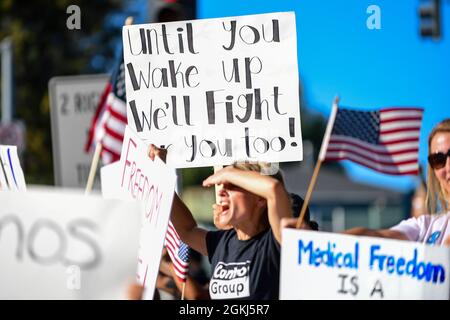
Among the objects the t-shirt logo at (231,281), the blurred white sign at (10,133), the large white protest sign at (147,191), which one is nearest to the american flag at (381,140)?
the t-shirt logo at (231,281)

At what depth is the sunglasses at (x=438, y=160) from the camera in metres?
4.49

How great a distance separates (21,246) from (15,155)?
1.24m

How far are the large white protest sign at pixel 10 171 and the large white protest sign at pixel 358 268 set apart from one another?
4.62 ft

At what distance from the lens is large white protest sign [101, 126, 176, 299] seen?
14.0ft

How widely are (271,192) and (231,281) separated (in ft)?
1.55

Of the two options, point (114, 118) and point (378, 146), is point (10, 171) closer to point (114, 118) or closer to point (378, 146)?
point (114, 118)

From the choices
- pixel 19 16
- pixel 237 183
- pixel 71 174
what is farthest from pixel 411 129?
pixel 19 16

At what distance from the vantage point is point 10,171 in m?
5.16

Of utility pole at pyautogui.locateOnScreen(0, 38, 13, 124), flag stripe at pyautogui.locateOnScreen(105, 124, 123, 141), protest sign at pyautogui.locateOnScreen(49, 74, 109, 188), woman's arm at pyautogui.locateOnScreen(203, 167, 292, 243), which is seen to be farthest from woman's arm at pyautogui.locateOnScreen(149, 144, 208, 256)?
utility pole at pyautogui.locateOnScreen(0, 38, 13, 124)

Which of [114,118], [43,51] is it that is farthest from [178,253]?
[43,51]

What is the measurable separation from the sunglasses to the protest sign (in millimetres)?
4444

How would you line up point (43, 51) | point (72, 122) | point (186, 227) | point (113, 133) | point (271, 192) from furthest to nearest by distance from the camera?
1. point (43, 51)
2. point (72, 122)
3. point (113, 133)
4. point (186, 227)
5. point (271, 192)

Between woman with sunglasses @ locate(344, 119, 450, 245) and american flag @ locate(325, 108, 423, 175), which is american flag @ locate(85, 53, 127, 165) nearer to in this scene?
american flag @ locate(325, 108, 423, 175)

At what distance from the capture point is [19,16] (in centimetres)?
2897
